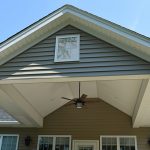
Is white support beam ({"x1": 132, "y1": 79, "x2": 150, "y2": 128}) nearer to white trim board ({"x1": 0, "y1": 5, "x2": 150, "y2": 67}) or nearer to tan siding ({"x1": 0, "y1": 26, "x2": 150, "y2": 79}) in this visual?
tan siding ({"x1": 0, "y1": 26, "x2": 150, "y2": 79})

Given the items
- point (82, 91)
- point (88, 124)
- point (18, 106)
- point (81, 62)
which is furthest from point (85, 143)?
point (81, 62)

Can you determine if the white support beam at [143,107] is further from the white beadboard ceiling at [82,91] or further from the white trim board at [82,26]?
the white trim board at [82,26]

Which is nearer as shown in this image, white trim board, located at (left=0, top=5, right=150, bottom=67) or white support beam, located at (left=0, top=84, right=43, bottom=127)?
white trim board, located at (left=0, top=5, right=150, bottom=67)

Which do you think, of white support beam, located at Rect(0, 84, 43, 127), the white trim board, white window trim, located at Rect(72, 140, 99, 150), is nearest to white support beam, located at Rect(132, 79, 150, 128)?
the white trim board

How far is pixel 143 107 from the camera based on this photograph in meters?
5.80

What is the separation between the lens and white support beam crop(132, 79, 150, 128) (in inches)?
193

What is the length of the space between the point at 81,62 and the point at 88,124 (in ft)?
12.2

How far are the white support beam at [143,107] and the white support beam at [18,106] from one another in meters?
3.00

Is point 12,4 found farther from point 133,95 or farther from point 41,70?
point 133,95

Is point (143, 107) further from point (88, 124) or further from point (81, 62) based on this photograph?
point (88, 124)

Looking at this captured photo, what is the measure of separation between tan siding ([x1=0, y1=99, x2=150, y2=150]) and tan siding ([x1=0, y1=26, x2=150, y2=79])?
12.0 ft

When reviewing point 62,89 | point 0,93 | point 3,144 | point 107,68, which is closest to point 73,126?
point 62,89

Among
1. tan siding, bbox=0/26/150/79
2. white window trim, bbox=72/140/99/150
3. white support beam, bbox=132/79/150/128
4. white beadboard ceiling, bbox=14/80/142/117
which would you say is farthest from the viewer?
white window trim, bbox=72/140/99/150

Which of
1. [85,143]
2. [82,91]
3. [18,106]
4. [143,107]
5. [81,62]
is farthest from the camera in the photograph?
[82,91]
